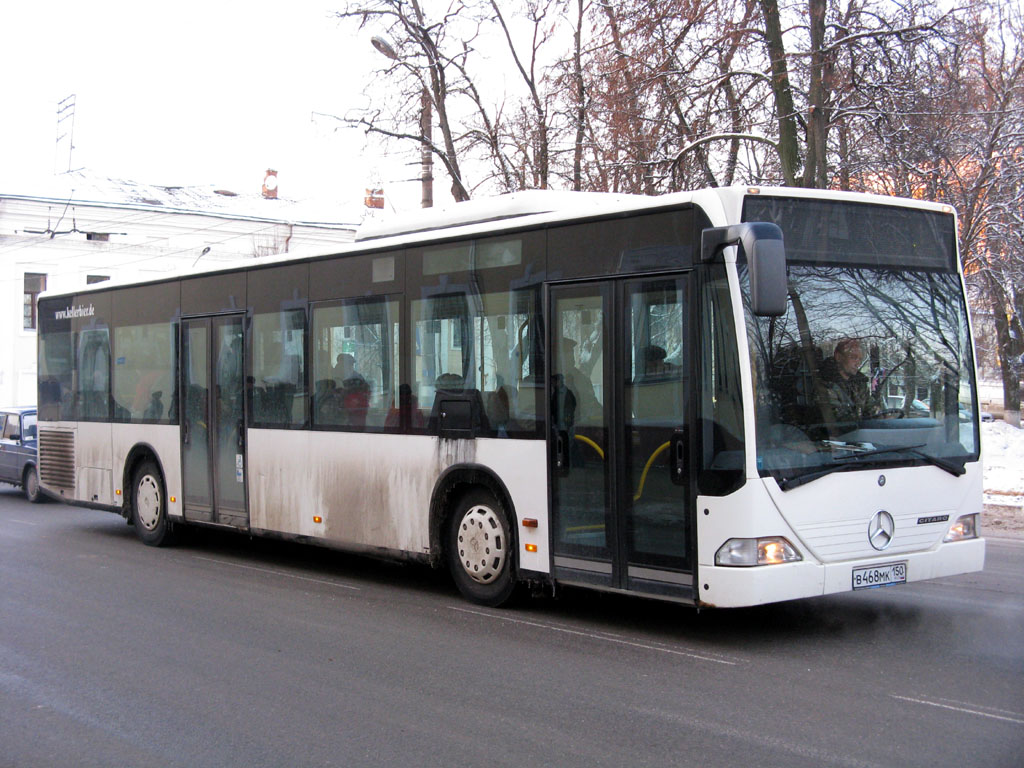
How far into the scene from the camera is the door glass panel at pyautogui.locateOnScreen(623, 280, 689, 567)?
715 centimetres

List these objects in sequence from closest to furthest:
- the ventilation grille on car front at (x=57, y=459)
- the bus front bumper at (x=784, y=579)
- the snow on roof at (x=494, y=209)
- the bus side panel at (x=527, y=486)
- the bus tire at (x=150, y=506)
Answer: the bus front bumper at (x=784, y=579), the bus side panel at (x=527, y=486), the snow on roof at (x=494, y=209), the bus tire at (x=150, y=506), the ventilation grille on car front at (x=57, y=459)

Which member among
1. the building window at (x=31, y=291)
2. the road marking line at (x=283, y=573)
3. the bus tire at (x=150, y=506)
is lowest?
the road marking line at (x=283, y=573)

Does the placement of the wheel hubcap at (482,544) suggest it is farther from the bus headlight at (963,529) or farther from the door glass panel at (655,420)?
the bus headlight at (963,529)

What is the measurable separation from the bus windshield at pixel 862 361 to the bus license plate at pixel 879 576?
2.26 feet

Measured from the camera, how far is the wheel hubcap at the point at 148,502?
12883mm

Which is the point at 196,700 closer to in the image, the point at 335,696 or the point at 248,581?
the point at 335,696

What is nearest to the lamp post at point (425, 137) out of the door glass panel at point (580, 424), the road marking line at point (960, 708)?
the door glass panel at point (580, 424)

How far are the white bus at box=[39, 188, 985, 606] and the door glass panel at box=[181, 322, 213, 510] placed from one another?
66.9 inches

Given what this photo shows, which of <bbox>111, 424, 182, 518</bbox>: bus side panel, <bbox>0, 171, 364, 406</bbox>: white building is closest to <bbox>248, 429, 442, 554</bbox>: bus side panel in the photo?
<bbox>111, 424, 182, 518</bbox>: bus side panel

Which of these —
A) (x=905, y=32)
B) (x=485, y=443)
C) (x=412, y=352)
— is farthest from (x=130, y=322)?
(x=905, y=32)

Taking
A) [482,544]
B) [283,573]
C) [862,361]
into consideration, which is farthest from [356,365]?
[862,361]

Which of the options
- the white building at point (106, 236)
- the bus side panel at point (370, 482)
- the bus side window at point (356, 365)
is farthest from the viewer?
the white building at point (106, 236)

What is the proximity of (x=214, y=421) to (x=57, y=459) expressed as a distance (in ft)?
13.6

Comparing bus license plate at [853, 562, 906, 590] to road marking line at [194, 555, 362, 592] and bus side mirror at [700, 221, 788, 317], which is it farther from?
road marking line at [194, 555, 362, 592]
